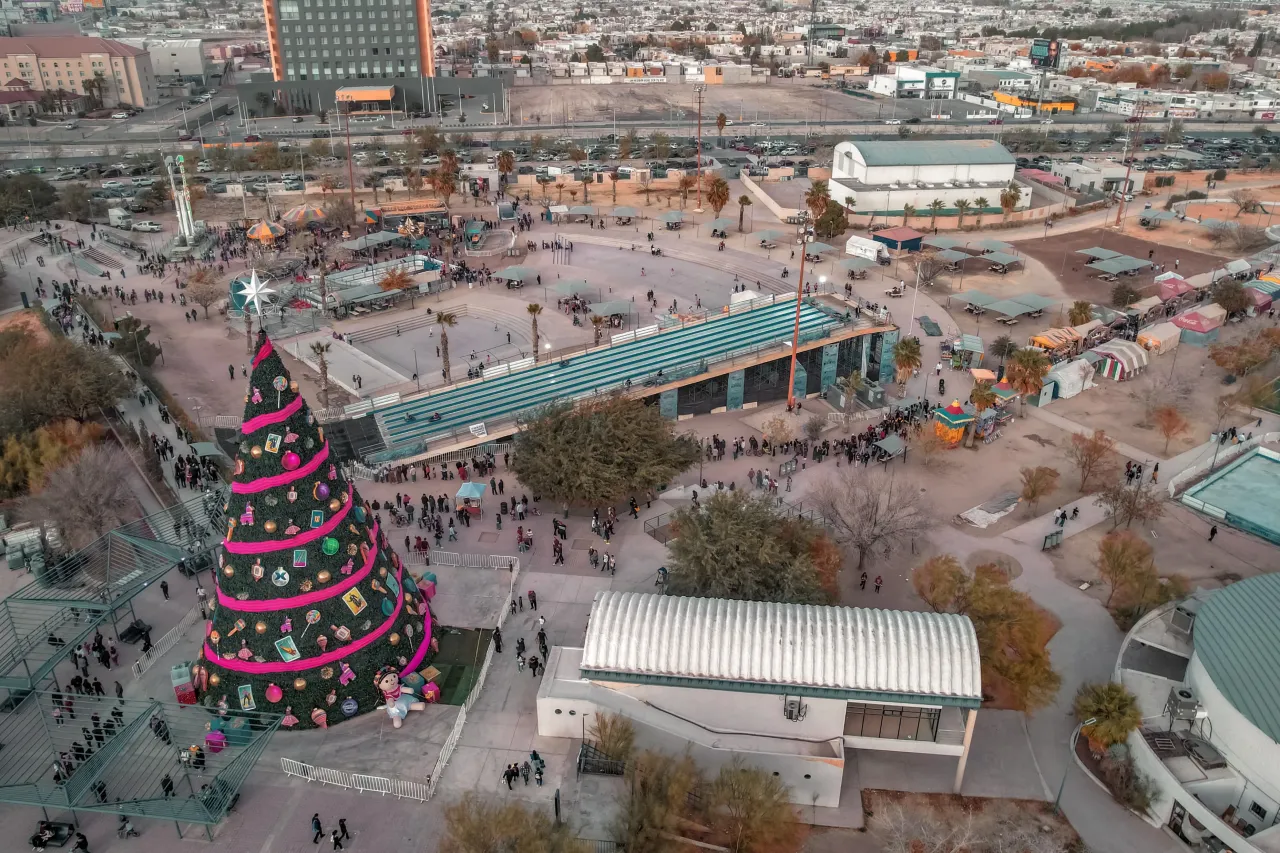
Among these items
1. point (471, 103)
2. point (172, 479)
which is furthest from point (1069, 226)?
point (471, 103)

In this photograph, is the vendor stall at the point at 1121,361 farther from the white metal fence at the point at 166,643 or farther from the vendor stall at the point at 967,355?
the white metal fence at the point at 166,643

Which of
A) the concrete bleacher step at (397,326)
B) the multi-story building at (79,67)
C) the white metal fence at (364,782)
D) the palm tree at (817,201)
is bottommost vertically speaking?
the white metal fence at (364,782)

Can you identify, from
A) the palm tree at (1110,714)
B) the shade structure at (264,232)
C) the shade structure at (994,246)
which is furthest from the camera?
the shade structure at (994,246)

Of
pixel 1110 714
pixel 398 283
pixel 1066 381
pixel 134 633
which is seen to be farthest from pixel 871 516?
pixel 398 283

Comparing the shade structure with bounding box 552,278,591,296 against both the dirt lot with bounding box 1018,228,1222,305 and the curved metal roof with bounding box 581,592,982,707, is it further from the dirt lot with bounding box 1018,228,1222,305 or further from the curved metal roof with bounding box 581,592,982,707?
the curved metal roof with bounding box 581,592,982,707

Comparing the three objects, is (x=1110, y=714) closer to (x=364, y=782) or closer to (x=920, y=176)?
Result: (x=364, y=782)

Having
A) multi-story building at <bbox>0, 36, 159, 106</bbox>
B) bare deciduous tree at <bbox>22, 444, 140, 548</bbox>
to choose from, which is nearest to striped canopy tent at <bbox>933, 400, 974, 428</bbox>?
bare deciduous tree at <bbox>22, 444, 140, 548</bbox>

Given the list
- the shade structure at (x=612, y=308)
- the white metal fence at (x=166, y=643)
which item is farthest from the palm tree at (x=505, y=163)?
the white metal fence at (x=166, y=643)
